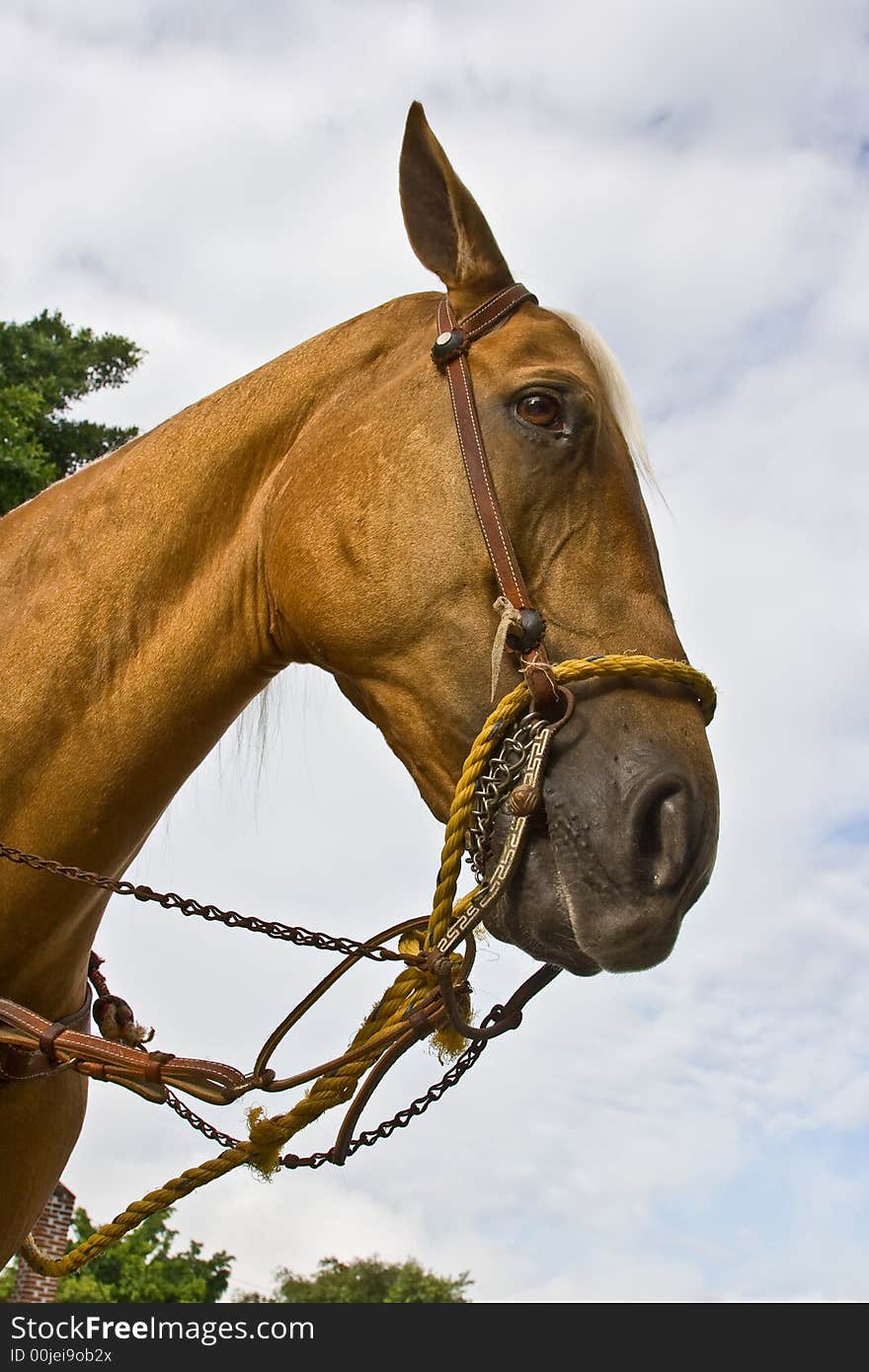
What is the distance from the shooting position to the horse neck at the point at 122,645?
9.09ft

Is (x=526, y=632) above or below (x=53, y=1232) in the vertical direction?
below

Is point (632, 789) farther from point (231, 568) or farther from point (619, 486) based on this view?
point (231, 568)

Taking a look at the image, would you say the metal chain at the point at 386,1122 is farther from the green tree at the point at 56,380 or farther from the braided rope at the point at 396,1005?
the green tree at the point at 56,380

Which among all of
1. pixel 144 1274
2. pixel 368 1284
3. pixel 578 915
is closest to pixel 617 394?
pixel 578 915

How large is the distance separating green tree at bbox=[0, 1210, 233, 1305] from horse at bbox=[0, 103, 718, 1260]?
2107cm

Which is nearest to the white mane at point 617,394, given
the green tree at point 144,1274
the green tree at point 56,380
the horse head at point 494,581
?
the horse head at point 494,581

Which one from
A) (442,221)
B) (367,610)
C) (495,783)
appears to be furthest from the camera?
(442,221)

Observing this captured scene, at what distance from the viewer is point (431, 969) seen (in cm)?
252

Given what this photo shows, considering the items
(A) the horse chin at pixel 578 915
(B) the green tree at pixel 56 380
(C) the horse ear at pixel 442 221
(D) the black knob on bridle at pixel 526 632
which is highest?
(B) the green tree at pixel 56 380

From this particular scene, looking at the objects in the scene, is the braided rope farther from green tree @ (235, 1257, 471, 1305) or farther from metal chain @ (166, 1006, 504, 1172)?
green tree @ (235, 1257, 471, 1305)

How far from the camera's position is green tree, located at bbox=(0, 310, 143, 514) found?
1276 cm

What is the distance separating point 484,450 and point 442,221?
0.83 m

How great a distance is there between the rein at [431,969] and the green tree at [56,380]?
417 inches

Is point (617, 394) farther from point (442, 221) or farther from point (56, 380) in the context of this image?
point (56, 380)
